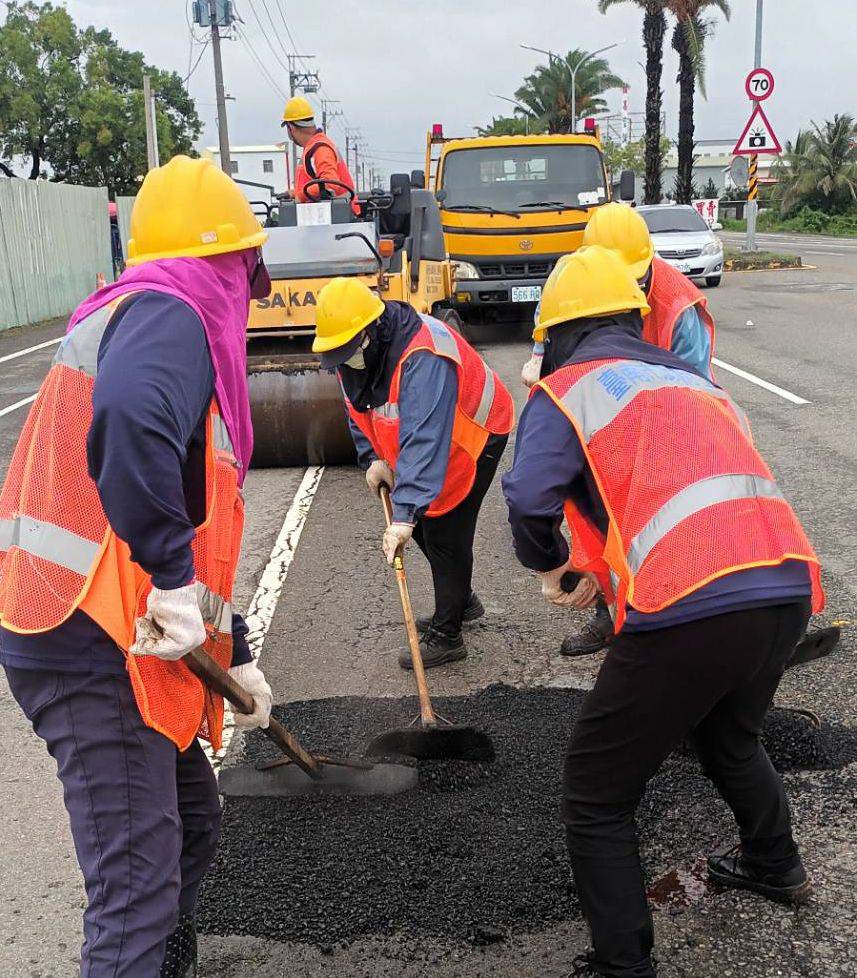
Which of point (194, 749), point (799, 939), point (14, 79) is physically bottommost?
point (799, 939)

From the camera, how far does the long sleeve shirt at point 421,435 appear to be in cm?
401

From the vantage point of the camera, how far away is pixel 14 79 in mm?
37344

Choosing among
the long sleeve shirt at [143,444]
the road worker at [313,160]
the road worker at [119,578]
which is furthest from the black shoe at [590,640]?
the road worker at [313,160]

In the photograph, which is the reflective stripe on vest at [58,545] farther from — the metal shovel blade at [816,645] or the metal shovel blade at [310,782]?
the metal shovel blade at [816,645]

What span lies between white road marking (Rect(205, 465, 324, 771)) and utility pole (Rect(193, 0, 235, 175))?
1048 inches

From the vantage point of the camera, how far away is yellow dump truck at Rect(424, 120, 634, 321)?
514 inches

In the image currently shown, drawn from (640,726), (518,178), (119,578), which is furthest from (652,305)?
(518,178)

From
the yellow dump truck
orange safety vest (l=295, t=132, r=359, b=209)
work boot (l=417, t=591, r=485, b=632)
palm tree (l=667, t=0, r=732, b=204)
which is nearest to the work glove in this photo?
work boot (l=417, t=591, r=485, b=632)

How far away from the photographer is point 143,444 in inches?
77.0

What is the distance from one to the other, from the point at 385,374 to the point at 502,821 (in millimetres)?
1829

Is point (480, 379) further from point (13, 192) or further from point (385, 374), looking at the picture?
point (13, 192)

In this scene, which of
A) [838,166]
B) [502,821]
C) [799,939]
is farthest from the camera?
[838,166]

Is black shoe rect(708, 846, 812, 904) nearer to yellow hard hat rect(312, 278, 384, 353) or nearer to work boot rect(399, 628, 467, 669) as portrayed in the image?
work boot rect(399, 628, 467, 669)

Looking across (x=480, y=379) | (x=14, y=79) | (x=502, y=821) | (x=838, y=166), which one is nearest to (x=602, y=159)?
(x=480, y=379)
